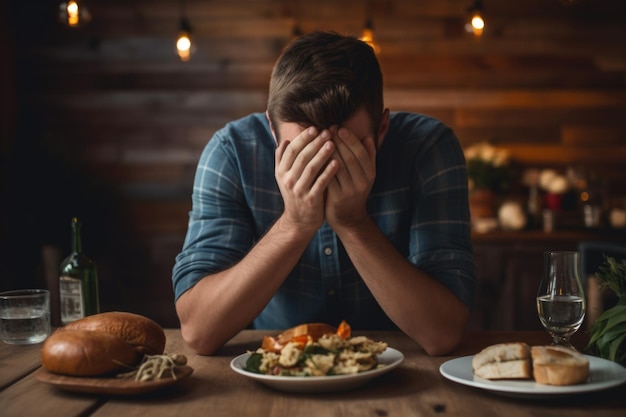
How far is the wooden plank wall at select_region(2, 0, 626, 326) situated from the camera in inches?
167

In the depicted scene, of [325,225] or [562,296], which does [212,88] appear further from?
[562,296]

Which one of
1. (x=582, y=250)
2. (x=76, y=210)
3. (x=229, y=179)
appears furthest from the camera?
(x=76, y=210)

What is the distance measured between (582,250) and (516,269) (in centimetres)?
109

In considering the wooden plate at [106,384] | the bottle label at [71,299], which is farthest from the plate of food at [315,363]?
the bottle label at [71,299]

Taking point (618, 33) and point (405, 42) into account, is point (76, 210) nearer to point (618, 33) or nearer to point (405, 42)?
point (405, 42)

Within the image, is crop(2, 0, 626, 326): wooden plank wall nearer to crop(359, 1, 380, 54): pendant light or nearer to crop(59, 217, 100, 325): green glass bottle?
crop(359, 1, 380, 54): pendant light

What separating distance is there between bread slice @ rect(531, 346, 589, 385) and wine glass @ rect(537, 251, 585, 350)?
217mm

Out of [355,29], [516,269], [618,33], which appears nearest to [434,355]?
[516,269]

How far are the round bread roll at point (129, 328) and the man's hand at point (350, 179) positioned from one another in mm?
457

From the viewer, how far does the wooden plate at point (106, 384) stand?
3.80 ft

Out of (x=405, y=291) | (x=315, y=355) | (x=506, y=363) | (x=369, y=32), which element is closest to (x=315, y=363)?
(x=315, y=355)

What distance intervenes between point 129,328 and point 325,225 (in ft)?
2.20

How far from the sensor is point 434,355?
4.77 feet

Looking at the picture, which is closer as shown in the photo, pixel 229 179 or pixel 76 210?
pixel 229 179
